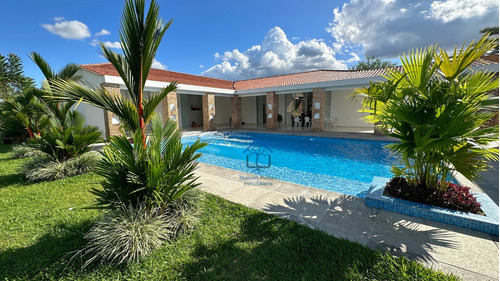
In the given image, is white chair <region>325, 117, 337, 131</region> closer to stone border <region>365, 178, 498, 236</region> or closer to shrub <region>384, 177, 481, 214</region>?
stone border <region>365, 178, 498, 236</region>

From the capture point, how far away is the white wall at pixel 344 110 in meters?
17.2

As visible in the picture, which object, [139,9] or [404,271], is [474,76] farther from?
[139,9]

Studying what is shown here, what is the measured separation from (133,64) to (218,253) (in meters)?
2.81

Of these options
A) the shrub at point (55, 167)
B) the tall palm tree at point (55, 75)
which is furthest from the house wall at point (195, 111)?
the shrub at point (55, 167)

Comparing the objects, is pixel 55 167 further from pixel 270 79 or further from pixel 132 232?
pixel 270 79

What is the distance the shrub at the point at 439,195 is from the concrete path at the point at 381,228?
421mm

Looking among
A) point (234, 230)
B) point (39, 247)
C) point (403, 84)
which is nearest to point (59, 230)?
point (39, 247)

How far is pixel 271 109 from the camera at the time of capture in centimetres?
1650

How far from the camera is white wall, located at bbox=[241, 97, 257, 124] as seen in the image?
23234mm

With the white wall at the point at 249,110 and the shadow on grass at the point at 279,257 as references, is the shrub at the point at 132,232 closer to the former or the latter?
the shadow on grass at the point at 279,257

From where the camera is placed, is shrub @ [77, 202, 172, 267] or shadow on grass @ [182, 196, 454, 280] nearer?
shadow on grass @ [182, 196, 454, 280]

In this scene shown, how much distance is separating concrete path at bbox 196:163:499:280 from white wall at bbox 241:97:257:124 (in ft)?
62.4

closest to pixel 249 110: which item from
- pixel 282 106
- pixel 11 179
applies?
pixel 282 106

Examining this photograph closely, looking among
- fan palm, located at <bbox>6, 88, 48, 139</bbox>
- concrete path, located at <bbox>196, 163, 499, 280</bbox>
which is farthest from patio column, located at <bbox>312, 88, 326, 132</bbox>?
fan palm, located at <bbox>6, 88, 48, 139</bbox>
